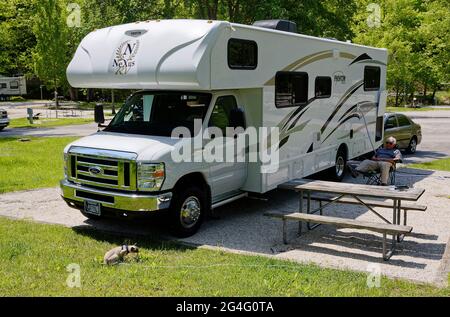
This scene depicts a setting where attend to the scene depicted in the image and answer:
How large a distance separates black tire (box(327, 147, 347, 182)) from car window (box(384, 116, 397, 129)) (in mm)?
4681

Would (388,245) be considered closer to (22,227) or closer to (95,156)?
(95,156)

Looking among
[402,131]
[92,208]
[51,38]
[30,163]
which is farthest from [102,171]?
[51,38]

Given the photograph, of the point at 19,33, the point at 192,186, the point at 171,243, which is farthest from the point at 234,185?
the point at 19,33

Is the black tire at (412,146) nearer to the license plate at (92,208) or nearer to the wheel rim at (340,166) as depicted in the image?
the wheel rim at (340,166)

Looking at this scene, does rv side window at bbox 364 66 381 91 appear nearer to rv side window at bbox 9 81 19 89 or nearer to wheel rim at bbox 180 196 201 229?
wheel rim at bbox 180 196 201 229

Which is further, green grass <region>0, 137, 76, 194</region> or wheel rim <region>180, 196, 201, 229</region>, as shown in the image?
green grass <region>0, 137, 76, 194</region>

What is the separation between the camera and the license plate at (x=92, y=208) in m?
7.58

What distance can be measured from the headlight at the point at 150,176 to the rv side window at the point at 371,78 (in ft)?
25.0

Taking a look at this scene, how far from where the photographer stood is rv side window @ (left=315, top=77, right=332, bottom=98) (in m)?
10.6
